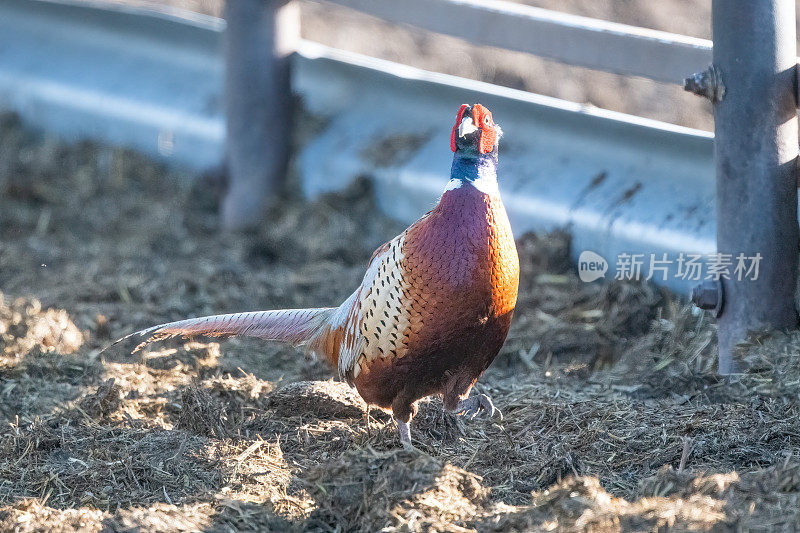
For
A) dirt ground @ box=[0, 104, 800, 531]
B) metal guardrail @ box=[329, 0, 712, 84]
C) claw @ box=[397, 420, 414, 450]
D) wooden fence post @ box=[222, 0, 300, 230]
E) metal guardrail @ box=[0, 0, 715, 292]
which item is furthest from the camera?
wooden fence post @ box=[222, 0, 300, 230]

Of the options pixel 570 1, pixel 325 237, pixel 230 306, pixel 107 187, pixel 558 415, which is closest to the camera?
pixel 558 415

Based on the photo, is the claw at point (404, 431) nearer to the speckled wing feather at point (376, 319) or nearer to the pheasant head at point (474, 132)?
the speckled wing feather at point (376, 319)

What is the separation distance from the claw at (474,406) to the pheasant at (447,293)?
0.09m

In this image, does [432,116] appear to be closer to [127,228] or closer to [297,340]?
[127,228]

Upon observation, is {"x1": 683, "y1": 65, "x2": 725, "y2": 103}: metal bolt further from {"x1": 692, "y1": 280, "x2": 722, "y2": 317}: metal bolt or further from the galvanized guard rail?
{"x1": 692, "y1": 280, "x2": 722, "y2": 317}: metal bolt

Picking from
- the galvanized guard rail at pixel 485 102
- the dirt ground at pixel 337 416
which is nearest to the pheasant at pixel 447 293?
the dirt ground at pixel 337 416

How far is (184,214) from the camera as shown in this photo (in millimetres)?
5512

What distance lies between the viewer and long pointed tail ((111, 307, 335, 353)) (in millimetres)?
3299

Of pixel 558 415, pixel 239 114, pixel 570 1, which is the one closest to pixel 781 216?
pixel 558 415

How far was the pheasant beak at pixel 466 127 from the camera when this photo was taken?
2785mm

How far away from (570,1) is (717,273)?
16.5 feet

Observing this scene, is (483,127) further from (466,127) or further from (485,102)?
(485,102)

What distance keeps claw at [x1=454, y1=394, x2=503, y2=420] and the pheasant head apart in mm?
785

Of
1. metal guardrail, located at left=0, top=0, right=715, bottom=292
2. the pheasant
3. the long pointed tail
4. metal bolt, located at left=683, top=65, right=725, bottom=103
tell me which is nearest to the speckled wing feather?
the pheasant
